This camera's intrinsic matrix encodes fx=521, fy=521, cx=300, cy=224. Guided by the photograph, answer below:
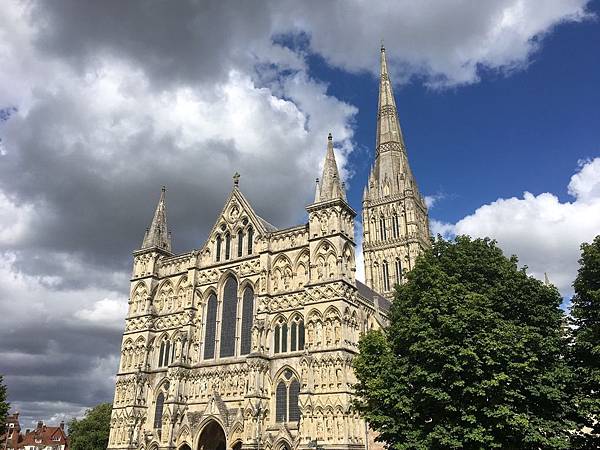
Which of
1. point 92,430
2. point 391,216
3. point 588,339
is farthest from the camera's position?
point 391,216

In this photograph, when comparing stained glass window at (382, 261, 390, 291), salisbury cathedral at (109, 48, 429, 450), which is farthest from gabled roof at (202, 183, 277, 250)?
stained glass window at (382, 261, 390, 291)

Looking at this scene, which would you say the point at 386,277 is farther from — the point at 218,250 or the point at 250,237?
the point at 218,250

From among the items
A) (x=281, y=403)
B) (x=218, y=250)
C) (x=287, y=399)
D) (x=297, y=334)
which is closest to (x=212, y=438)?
(x=281, y=403)

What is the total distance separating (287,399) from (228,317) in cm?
886

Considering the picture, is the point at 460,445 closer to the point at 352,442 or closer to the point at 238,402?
the point at 352,442

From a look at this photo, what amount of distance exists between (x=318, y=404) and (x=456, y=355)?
40.3 feet

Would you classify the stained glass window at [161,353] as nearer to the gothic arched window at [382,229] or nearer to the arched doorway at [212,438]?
the arched doorway at [212,438]

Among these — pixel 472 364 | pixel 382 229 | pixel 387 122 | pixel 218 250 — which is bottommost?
pixel 472 364

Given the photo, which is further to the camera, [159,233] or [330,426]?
[159,233]

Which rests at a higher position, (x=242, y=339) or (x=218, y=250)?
(x=218, y=250)

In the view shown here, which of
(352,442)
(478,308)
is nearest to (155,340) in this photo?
(352,442)

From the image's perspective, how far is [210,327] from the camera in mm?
42281

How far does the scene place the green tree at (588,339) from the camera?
23.7 metres

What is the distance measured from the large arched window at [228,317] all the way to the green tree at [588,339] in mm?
24066
